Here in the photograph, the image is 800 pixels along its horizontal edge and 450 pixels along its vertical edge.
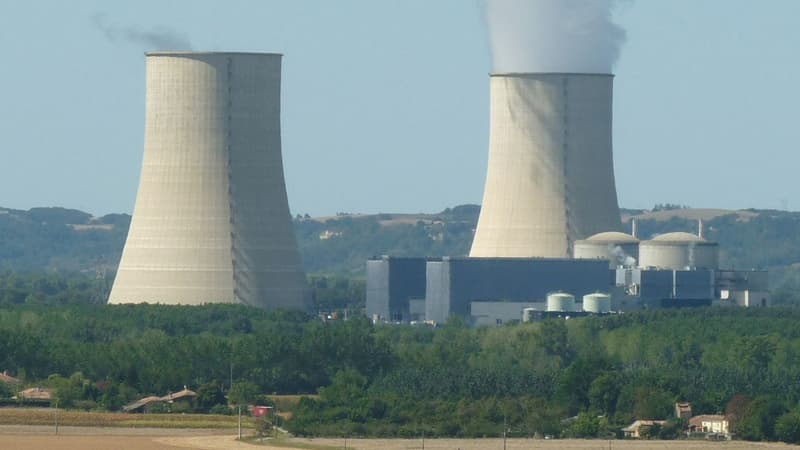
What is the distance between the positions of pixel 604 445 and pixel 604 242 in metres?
30.9

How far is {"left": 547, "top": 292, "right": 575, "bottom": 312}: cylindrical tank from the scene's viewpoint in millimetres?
82750

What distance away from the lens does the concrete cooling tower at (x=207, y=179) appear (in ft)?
240

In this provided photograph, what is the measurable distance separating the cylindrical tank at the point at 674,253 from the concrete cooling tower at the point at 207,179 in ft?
50.5

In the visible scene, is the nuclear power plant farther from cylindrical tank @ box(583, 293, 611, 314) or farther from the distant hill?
the distant hill

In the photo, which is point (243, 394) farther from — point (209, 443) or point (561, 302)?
point (561, 302)

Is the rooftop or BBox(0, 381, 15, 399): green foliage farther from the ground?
the rooftop

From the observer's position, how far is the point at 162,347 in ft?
222

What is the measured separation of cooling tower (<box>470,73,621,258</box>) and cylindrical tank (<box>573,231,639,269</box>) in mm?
579

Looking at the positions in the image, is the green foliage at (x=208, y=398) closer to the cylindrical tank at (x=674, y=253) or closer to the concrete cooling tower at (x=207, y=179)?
the concrete cooling tower at (x=207, y=179)

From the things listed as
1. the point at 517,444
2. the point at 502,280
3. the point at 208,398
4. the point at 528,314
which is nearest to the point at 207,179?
the point at 502,280

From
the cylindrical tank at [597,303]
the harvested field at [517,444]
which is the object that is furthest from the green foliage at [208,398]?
the cylindrical tank at [597,303]

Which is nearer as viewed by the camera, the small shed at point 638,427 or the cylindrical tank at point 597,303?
the small shed at point 638,427

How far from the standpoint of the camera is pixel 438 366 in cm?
6706

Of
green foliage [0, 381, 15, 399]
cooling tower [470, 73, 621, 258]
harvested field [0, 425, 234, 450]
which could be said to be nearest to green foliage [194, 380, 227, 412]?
green foliage [0, 381, 15, 399]
